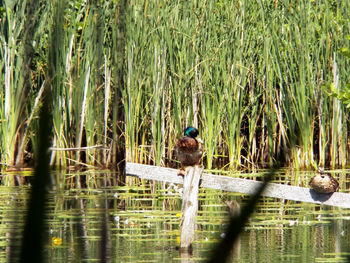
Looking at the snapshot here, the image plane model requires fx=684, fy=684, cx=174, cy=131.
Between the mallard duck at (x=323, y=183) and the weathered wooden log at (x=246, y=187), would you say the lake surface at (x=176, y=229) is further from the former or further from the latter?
the mallard duck at (x=323, y=183)

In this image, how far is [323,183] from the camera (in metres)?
3.79

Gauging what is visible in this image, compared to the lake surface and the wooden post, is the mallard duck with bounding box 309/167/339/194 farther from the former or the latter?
the wooden post

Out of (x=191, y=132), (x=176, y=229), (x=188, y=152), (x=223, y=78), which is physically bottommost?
(x=176, y=229)

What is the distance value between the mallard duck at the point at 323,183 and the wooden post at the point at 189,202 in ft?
2.33

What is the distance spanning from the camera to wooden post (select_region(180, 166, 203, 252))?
4.13m

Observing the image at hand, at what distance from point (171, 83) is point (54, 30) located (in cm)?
718

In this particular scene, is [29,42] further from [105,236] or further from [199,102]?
[199,102]

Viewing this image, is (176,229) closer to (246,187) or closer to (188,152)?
(188,152)

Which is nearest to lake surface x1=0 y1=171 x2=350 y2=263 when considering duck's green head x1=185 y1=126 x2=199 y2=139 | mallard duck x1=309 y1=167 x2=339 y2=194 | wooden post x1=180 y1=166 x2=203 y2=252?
wooden post x1=180 y1=166 x2=203 y2=252

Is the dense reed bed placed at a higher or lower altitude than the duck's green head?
higher

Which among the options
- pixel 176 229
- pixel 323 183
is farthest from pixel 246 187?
pixel 176 229

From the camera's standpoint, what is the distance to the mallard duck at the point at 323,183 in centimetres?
376

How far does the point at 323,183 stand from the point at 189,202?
84 centimetres

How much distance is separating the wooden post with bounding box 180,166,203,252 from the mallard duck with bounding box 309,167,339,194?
711mm
